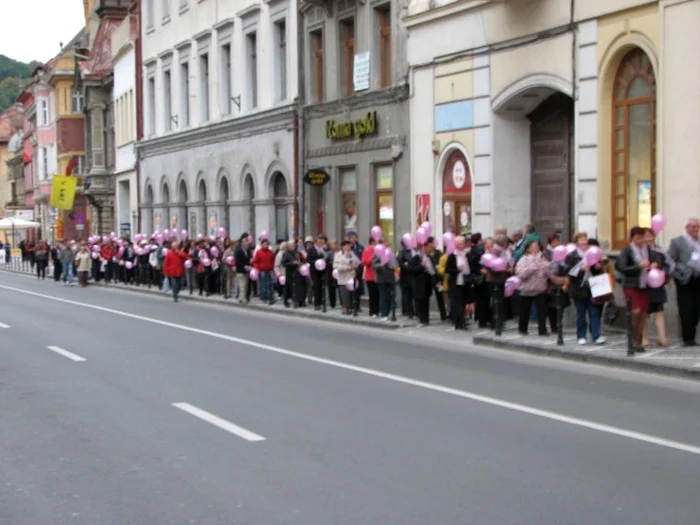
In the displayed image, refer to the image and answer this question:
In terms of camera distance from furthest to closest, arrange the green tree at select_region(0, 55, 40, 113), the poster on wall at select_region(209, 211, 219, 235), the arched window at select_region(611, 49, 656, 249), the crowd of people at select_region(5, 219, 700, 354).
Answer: the green tree at select_region(0, 55, 40, 113) < the poster on wall at select_region(209, 211, 219, 235) < the arched window at select_region(611, 49, 656, 249) < the crowd of people at select_region(5, 219, 700, 354)

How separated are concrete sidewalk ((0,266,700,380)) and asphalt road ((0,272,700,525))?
0.33m

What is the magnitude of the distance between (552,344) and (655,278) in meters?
2.08

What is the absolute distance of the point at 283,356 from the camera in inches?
663

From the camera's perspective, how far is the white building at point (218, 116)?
3500 centimetres

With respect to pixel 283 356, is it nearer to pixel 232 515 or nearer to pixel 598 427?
pixel 598 427

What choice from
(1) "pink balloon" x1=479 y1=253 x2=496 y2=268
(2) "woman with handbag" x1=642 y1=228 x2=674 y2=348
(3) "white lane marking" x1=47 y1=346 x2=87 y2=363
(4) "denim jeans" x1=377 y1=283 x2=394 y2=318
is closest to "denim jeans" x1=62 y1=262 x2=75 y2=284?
(4) "denim jeans" x1=377 y1=283 x2=394 y2=318

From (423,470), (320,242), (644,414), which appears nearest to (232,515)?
(423,470)

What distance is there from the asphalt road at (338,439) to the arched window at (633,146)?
4.04 m

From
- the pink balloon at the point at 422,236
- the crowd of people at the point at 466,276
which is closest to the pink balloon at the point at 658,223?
the crowd of people at the point at 466,276

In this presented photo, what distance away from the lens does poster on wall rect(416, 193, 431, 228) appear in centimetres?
2606

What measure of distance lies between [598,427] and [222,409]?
3649mm

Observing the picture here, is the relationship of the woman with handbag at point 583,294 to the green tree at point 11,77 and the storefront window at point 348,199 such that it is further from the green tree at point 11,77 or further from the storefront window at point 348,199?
the green tree at point 11,77

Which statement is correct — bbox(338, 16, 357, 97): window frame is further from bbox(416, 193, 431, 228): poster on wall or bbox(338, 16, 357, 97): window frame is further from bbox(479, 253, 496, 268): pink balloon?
bbox(479, 253, 496, 268): pink balloon

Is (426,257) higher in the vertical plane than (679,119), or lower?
lower
